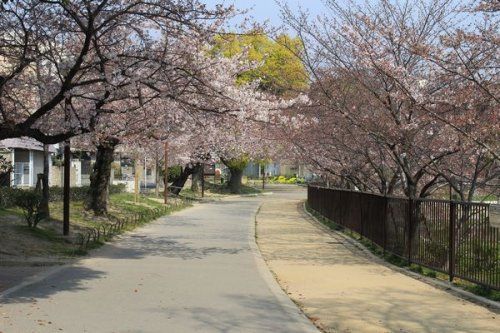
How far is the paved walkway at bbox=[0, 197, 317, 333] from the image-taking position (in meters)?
6.46

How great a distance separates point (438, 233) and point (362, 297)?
115 inches

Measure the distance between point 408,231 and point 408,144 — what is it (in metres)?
1.89

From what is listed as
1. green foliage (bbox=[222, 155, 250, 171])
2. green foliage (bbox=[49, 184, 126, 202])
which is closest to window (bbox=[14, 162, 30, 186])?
green foliage (bbox=[49, 184, 126, 202])

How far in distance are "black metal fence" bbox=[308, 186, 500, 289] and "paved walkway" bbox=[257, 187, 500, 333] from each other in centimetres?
64

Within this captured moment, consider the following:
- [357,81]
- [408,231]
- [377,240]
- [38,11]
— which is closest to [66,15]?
[38,11]

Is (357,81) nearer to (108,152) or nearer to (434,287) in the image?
(434,287)

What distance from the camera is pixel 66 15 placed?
10.2 meters

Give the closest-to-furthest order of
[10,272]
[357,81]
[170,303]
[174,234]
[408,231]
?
[170,303] → [10,272] → [408,231] → [357,81] → [174,234]

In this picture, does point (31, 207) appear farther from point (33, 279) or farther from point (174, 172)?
point (174, 172)

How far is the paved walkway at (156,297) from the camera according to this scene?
21.2 ft

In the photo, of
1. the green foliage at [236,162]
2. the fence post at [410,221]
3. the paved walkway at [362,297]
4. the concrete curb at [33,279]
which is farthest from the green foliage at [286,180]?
the concrete curb at [33,279]

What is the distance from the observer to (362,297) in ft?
28.5

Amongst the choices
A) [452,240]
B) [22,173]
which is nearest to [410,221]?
[452,240]

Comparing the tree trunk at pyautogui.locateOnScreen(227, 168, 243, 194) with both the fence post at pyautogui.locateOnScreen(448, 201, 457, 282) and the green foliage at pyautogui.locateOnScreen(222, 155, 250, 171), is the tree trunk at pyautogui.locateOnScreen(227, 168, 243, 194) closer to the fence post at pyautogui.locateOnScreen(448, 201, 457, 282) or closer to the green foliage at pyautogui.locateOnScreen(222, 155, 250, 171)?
the green foliage at pyautogui.locateOnScreen(222, 155, 250, 171)
